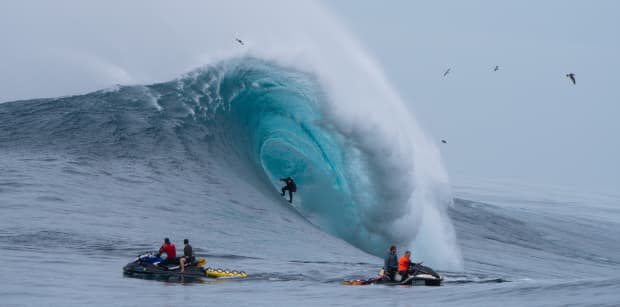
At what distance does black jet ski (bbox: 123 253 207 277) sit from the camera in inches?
698

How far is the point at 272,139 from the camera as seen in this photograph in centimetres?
3416

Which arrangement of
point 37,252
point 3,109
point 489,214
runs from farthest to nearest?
point 489,214 → point 3,109 → point 37,252

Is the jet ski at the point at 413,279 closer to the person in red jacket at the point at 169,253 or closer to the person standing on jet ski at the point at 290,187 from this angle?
the person in red jacket at the point at 169,253

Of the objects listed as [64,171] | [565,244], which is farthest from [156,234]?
[565,244]

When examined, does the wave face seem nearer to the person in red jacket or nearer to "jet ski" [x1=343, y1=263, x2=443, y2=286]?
"jet ski" [x1=343, y1=263, x2=443, y2=286]

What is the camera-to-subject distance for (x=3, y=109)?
111 feet

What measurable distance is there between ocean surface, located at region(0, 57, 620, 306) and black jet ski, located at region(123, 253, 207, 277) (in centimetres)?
47

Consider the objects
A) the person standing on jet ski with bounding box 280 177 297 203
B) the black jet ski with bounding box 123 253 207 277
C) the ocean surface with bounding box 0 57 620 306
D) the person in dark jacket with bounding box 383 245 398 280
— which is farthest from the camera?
the person standing on jet ski with bounding box 280 177 297 203

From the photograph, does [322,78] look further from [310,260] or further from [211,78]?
[310,260]

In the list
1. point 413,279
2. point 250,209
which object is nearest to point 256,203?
point 250,209

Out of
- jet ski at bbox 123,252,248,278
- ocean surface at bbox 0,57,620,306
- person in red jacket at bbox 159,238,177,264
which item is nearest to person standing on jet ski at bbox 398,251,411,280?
ocean surface at bbox 0,57,620,306

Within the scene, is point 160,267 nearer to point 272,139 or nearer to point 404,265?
point 404,265

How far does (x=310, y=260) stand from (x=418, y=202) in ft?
25.3

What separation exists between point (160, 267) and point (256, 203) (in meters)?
9.10
